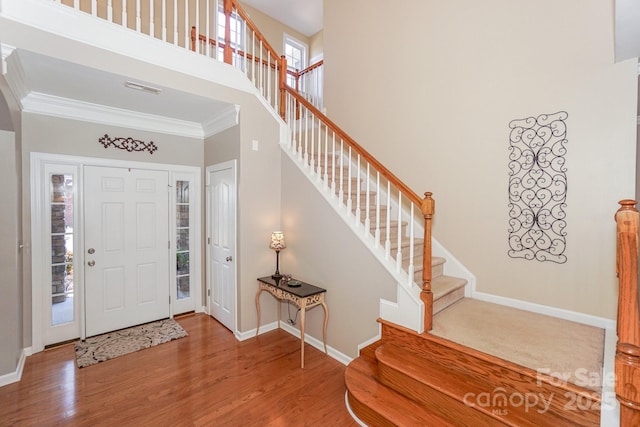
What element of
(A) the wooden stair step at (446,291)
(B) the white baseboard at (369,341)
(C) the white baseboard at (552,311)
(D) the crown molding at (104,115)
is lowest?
(B) the white baseboard at (369,341)

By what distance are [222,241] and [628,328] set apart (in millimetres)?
3773

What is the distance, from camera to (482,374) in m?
2.03

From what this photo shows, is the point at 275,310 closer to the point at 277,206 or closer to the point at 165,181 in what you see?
the point at 277,206

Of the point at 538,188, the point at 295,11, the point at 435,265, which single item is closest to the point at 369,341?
the point at 435,265

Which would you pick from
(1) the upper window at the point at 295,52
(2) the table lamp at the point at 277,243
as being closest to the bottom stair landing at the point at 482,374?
(2) the table lamp at the point at 277,243

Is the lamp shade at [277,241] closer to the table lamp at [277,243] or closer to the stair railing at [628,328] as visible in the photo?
the table lamp at [277,243]

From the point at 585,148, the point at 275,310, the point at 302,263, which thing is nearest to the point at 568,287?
the point at 585,148

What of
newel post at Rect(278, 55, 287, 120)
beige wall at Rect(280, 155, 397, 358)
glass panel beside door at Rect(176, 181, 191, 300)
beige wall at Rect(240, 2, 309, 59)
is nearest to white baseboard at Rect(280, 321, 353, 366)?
beige wall at Rect(280, 155, 397, 358)

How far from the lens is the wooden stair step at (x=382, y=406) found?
1.90 metres

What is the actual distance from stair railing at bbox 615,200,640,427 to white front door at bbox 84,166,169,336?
449cm

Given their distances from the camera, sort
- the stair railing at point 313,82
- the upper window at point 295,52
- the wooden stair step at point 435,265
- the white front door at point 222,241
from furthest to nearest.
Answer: the upper window at point 295,52
the stair railing at point 313,82
the white front door at point 222,241
the wooden stair step at point 435,265

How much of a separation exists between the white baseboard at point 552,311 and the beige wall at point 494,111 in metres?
0.05

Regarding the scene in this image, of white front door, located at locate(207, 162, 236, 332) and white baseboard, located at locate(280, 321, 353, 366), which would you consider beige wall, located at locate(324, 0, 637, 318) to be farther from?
white front door, located at locate(207, 162, 236, 332)

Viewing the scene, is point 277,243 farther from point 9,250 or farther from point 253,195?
point 9,250
